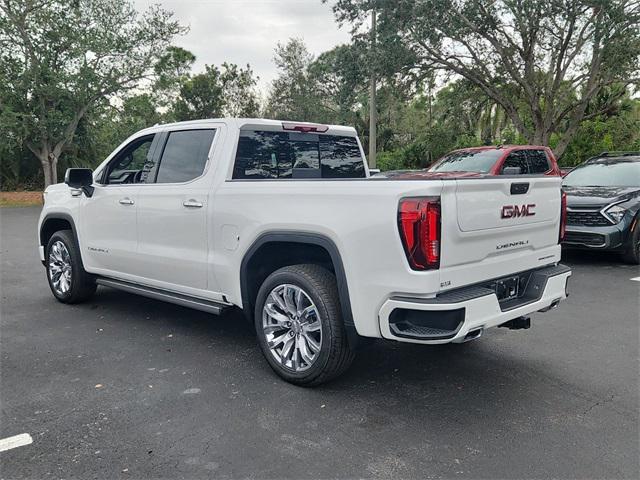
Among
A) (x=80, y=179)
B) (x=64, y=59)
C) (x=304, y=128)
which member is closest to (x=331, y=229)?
(x=304, y=128)

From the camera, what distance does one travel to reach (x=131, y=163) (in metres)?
5.42

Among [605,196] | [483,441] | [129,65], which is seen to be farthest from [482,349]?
[129,65]

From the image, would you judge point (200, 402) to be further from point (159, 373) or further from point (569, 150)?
point (569, 150)

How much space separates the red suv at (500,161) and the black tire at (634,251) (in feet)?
7.95

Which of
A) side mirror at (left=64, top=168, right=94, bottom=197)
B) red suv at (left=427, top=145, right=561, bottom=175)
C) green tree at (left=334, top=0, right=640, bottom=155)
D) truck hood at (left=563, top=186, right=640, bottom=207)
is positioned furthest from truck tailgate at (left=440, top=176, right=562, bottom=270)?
green tree at (left=334, top=0, right=640, bottom=155)

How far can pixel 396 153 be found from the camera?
3045 centimetres

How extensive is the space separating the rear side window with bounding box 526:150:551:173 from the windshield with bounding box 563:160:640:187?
1016mm

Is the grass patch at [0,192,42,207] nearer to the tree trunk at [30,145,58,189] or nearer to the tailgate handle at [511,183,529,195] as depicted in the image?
the tree trunk at [30,145,58,189]

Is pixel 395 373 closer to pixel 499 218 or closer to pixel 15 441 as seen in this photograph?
pixel 499 218

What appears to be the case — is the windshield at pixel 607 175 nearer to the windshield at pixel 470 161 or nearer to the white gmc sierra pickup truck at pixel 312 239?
the windshield at pixel 470 161

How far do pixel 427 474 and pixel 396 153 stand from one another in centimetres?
2860

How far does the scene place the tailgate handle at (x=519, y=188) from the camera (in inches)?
142

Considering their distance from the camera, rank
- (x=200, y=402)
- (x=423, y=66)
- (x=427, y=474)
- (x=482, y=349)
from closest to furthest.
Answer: (x=427, y=474) → (x=200, y=402) → (x=482, y=349) → (x=423, y=66)

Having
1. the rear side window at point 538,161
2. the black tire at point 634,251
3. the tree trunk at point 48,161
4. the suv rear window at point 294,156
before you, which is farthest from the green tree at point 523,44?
the tree trunk at point 48,161
